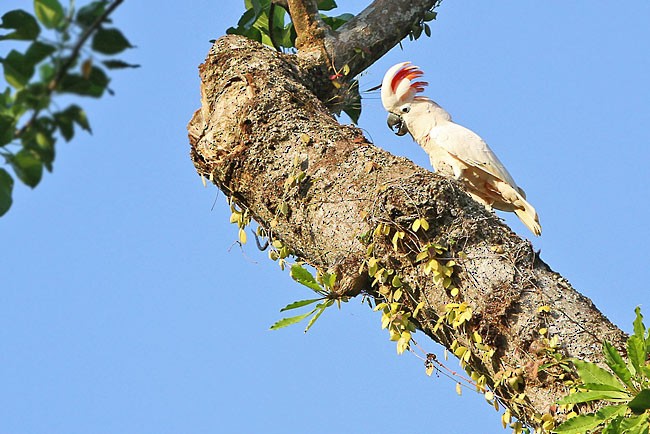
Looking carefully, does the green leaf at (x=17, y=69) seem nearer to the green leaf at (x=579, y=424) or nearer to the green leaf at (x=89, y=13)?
the green leaf at (x=89, y=13)

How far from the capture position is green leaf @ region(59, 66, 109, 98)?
40.4 inches

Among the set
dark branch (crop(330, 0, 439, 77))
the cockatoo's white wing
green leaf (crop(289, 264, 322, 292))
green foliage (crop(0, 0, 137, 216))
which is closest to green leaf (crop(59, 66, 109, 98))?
green foliage (crop(0, 0, 137, 216))

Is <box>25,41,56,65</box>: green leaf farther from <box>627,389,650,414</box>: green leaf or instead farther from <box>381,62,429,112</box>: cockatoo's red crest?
<box>381,62,429,112</box>: cockatoo's red crest

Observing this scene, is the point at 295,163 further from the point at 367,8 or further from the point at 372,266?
the point at 367,8

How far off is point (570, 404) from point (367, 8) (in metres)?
2.07

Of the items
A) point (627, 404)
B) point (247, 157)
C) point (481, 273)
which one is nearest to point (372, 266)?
point (481, 273)

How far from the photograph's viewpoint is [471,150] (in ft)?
12.8

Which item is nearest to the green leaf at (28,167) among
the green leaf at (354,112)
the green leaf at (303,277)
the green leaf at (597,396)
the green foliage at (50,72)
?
the green foliage at (50,72)

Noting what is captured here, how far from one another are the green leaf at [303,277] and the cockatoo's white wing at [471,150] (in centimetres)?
131

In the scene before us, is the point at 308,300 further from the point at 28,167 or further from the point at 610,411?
the point at 28,167

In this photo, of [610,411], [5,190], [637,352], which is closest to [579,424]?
[610,411]

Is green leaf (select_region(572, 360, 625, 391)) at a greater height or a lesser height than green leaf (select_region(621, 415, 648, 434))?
greater

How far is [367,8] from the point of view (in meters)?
3.73

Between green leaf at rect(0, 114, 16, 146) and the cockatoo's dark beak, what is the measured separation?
128 inches
